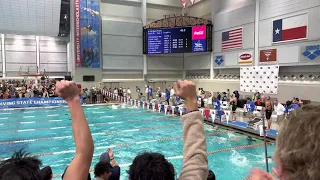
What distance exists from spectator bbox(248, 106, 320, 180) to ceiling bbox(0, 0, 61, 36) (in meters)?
24.0

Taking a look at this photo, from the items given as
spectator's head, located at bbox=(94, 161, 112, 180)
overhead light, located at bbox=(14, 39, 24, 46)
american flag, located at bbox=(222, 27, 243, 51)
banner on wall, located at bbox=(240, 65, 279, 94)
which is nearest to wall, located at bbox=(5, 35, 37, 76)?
overhead light, located at bbox=(14, 39, 24, 46)

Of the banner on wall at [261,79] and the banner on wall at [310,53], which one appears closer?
the banner on wall at [310,53]

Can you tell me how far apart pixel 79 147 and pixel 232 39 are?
19671mm

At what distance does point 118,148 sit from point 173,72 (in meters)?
18.6

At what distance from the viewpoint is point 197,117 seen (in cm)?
145

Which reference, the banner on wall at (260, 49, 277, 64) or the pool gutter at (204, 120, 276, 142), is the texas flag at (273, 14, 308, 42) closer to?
the banner on wall at (260, 49, 277, 64)

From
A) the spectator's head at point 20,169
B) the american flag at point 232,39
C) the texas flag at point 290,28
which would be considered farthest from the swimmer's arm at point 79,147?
the american flag at point 232,39

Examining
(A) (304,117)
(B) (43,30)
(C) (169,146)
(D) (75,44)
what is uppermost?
(B) (43,30)

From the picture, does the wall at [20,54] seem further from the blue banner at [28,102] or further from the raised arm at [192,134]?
the raised arm at [192,134]

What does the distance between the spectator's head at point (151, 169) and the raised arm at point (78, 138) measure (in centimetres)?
27

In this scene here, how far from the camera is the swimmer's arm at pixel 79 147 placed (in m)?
1.12

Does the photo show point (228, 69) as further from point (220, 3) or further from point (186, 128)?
point (186, 128)

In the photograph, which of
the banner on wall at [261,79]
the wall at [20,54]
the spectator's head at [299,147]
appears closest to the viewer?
the spectator's head at [299,147]

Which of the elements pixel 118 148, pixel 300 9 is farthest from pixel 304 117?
pixel 300 9
